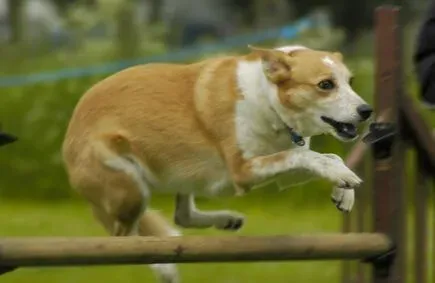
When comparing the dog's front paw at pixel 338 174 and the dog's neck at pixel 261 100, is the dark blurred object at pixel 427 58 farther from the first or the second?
the dog's front paw at pixel 338 174

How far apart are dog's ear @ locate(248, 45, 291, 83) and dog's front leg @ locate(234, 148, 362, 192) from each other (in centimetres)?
27

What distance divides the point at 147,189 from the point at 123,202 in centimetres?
10

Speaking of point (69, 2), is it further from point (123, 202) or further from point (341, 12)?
point (123, 202)

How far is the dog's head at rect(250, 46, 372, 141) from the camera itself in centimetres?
473

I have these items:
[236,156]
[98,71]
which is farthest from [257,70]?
[98,71]

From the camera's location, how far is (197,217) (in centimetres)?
559

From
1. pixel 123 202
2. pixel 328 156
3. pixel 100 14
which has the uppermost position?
pixel 328 156

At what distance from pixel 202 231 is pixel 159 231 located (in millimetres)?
4491

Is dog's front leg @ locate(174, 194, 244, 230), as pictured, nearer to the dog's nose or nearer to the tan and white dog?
the tan and white dog

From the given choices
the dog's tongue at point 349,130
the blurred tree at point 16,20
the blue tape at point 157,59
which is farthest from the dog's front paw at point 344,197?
the blurred tree at point 16,20

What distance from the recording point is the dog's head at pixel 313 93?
186 inches

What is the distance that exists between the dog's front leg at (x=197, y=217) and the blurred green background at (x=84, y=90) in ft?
9.04

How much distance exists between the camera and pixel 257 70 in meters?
5.05

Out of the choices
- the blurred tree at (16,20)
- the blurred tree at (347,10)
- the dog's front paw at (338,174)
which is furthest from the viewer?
→ the blurred tree at (347,10)
